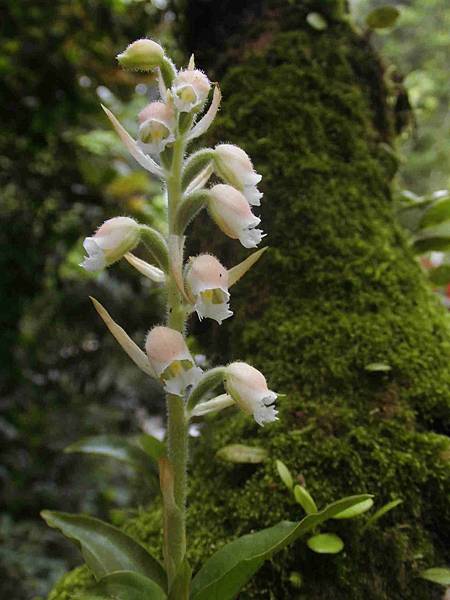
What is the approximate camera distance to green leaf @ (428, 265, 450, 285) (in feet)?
7.78

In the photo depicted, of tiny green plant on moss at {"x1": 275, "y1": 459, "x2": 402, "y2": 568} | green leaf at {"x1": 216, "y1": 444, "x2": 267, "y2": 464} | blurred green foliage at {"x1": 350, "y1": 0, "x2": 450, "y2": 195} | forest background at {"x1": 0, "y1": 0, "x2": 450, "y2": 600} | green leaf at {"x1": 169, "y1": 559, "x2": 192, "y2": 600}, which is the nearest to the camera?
green leaf at {"x1": 169, "y1": 559, "x2": 192, "y2": 600}

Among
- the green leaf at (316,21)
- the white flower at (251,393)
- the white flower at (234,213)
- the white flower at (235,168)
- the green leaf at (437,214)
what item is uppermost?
the green leaf at (316,21)

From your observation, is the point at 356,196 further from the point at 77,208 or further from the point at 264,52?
the point at 77,208

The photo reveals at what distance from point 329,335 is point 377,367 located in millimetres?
195

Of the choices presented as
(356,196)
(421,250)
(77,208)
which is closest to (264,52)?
(356,196)

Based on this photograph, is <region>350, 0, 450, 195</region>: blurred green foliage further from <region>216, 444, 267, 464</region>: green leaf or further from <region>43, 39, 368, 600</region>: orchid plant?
<region>43, 39, 368, 600</region>: orchid plant

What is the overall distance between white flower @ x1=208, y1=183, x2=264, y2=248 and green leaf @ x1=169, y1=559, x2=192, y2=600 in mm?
626

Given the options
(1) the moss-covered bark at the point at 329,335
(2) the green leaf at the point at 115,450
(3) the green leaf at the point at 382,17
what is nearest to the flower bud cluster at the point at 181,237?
(1) the moss-covered bark at the point at 329,335

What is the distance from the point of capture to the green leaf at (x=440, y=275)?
2.37 m

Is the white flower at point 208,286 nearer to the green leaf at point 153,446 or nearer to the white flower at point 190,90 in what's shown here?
the white flower at point 190,90

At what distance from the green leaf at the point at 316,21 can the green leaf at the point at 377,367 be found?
5.02ft

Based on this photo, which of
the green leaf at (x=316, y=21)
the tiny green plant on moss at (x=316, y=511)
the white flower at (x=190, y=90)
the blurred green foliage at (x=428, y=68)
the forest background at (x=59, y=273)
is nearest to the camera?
the white flower at (x=190, y=90)

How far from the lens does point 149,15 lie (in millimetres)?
3398

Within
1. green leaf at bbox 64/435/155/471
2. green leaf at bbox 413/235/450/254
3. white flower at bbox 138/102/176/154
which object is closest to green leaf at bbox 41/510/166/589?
green leaf at bbox 64/435/155/471
